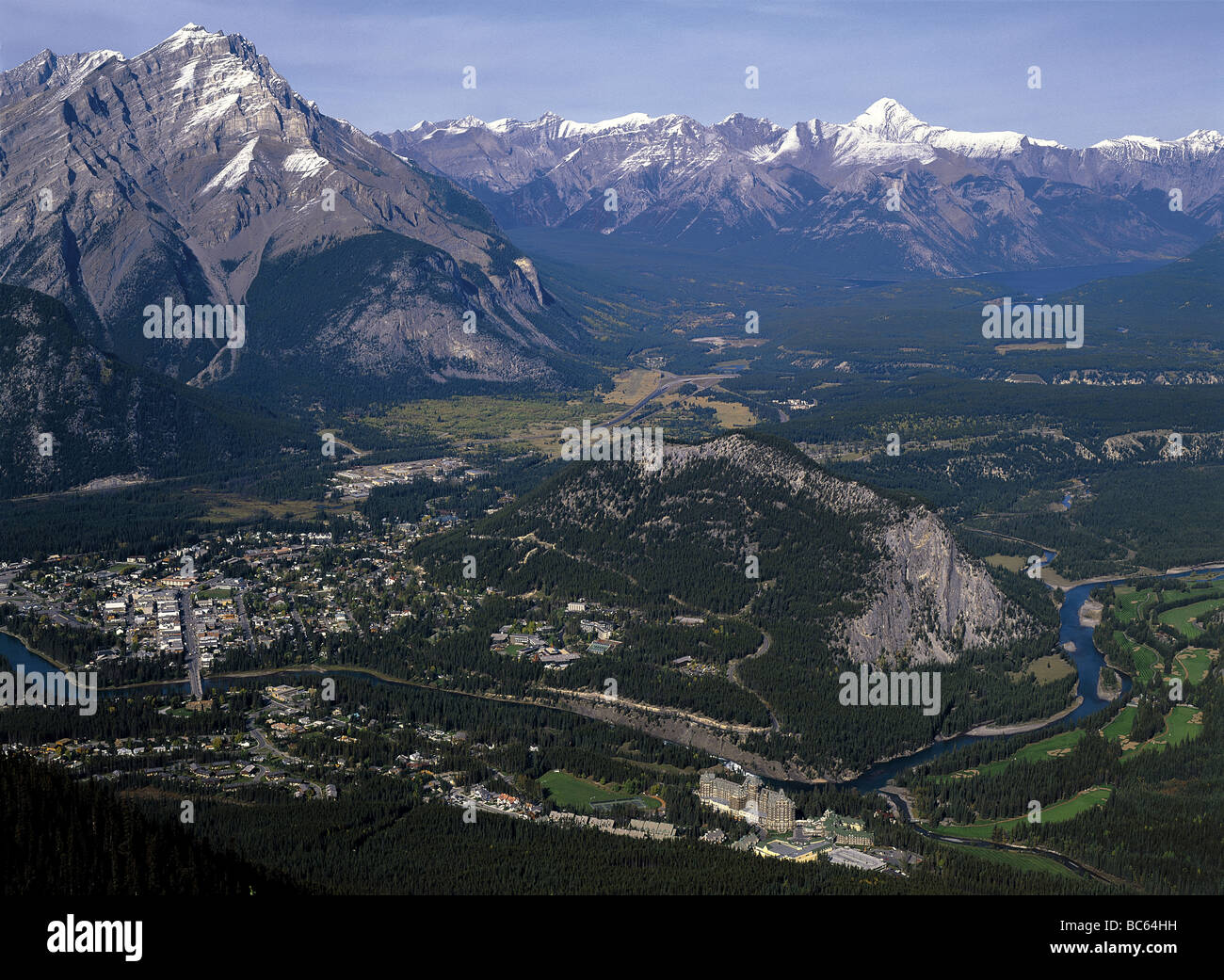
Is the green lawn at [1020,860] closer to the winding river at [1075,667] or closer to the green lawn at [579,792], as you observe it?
the winding river at [1075,667]

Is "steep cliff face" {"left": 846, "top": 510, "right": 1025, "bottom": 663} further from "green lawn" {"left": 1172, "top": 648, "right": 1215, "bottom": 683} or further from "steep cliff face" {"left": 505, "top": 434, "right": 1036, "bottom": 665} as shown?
"green lawn" {"left": 1172, "top": 648, "right": 1215, "bottom": 683}

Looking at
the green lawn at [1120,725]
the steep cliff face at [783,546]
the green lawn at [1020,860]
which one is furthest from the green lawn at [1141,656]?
the green lawn at [1020,860]

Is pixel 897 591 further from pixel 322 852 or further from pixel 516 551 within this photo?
pixel 322 852

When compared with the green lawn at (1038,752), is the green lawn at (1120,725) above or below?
above

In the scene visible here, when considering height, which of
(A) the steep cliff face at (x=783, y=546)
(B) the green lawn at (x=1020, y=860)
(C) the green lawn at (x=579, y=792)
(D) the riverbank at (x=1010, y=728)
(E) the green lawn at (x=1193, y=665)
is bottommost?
(B) the green lawn at (x=1020, y=860)

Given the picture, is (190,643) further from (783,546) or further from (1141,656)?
(1141,656)

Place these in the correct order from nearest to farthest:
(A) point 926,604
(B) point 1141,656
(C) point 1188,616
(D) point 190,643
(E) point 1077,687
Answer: (E) point 1077,687, (D) point 190,643, (A) point 926,604, (B) point 1141,656, (C) point 1188,616

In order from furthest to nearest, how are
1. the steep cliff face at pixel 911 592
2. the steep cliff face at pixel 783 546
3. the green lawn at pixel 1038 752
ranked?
the steep cliff face at pixel 783 546
the steep cliff face at pixel 911 592
the green lawn at pixel 1038 752

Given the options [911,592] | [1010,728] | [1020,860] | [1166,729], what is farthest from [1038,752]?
[911,592]

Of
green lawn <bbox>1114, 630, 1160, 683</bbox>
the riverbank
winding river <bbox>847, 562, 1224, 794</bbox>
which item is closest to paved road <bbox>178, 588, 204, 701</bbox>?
winding river <bbox>847, 562, 1224, 794</bbox>

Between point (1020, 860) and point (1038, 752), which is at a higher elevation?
point (1038, 752)

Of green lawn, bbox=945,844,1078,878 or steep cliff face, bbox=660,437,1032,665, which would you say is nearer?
green lawn, bbox=945,844,1078,878
